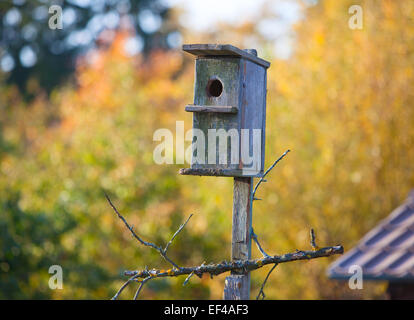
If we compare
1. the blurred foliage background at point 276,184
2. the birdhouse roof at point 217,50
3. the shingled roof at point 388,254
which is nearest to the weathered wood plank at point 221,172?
the birdhouse roof at point 217,50

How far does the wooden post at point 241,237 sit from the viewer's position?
2529mm

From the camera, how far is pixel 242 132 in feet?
9.30

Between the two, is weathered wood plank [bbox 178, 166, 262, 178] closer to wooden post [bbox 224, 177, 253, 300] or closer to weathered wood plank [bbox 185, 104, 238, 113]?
wooden post [bbox 224, 177, 253, 300]

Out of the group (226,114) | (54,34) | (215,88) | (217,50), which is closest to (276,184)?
(215,88)

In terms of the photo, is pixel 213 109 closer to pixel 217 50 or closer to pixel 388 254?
pixel 217 50

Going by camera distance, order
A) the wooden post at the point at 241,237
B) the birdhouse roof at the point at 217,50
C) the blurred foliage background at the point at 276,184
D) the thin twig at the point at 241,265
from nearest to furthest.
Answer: the thin twig at the point at 241,265 → the wooden post at the point at 241,237 → the birdhouse roof at the point at 217,50 → the blurred foliage background at the point at 276,184

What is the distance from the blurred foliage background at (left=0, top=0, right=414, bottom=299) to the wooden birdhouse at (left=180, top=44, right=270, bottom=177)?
499 cm

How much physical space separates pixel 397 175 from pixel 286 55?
2753 mm

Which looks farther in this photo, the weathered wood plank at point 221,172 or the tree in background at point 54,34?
the tree in background at point 54,34

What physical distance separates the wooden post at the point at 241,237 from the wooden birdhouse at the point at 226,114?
0.25ft

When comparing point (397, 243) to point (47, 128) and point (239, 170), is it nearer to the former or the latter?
point (239, 170)

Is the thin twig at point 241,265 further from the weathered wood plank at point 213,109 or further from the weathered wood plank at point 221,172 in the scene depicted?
the weathered wood plank at point 213,109

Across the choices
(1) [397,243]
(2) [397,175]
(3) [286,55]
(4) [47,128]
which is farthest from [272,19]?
(1) [397,243]
